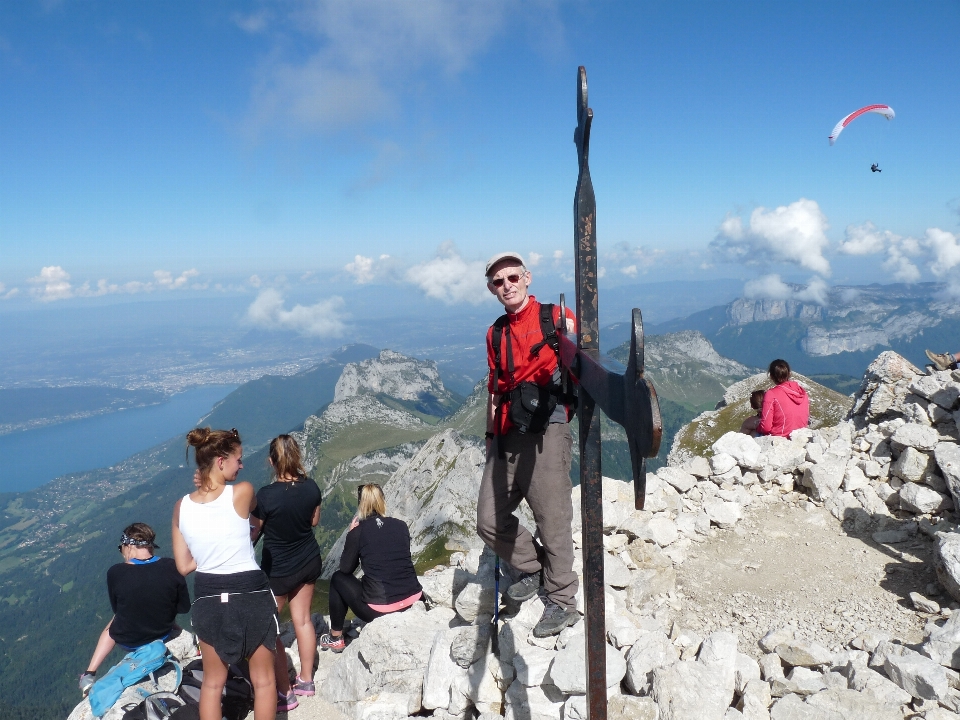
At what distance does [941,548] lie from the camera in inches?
285

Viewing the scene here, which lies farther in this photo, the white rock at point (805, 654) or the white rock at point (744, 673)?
the white rock at point (805, 654)

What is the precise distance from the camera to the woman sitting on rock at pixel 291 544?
7.42 m

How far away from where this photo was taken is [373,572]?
8977mm

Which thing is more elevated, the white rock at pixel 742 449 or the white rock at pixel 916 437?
the white rock at pixel 916 437

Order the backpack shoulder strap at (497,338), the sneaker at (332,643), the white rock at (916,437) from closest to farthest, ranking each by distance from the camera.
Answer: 1. the backpack shoulder strap at (497,338)
2. the sneaker at (332,643)
3. the white rock at (916,437)

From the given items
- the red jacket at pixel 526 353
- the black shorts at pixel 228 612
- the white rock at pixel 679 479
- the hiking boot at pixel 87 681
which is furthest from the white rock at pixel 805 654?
the hiking boot at pixel 87 681

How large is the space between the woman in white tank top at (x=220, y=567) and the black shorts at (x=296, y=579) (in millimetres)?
1568

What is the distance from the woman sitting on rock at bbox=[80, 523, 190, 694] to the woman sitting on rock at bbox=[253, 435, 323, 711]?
1.24 m

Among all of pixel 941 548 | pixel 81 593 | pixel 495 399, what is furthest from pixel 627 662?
pixel 81 593

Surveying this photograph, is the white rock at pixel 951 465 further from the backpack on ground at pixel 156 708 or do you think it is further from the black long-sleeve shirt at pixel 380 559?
the backpack on ground at pixel 156 708

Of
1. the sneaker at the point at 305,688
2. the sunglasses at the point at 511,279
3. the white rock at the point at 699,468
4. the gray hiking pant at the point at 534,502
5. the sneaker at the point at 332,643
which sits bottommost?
the sneaker at the point at 332,643

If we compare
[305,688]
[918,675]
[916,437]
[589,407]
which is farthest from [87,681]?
[916,437]

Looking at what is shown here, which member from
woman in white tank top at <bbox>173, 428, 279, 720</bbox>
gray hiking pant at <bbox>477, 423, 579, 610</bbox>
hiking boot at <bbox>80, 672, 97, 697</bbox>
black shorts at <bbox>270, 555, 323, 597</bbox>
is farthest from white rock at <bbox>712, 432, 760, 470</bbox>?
hiking boot at <bbox>80, 672, 97, 697</bbox>

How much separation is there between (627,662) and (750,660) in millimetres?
1268
